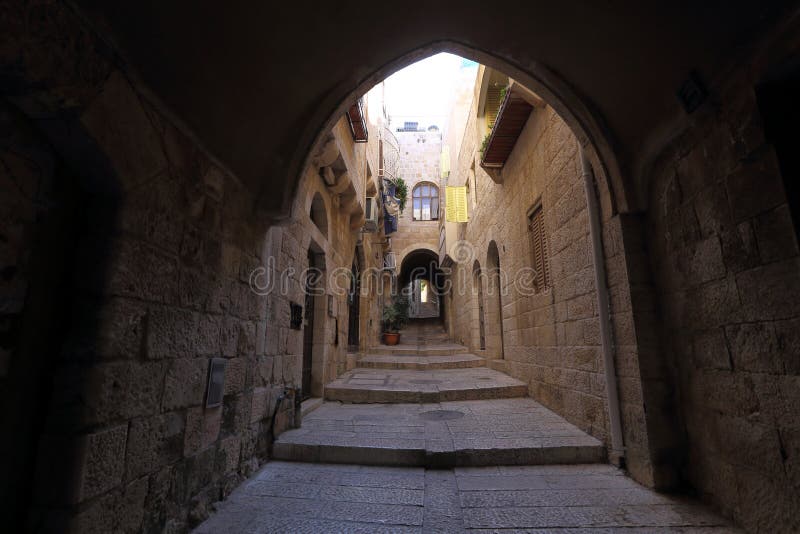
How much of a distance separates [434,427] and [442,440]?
449 millimetres

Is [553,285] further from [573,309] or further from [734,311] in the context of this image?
[734,311]

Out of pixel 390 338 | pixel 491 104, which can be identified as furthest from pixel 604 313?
pixel 390 338

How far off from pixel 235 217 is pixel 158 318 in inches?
40.5

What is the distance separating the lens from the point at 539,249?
4.92 m

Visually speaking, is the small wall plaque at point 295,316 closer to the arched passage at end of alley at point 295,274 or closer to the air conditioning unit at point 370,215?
the arched passage at end of alley at point 295,274

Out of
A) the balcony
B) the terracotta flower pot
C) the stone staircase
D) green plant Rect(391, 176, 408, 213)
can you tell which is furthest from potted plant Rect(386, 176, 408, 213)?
the stone staircase

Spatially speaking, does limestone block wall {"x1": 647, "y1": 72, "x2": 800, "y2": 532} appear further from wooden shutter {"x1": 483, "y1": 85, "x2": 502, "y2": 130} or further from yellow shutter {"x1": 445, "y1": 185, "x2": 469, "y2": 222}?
yellow shutter {"x1": 445, "y1": 185, "x2": 469, "y2": 222}

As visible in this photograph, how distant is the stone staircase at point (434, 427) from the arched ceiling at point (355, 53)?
6.92 feet

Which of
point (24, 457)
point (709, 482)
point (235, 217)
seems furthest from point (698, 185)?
point (24, 457)

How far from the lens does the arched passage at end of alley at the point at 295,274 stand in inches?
56.1

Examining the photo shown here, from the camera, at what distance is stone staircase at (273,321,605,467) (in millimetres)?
3010

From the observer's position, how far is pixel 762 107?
1769mm

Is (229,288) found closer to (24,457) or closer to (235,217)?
(235,217)

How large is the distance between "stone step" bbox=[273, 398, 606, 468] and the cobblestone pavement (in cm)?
9
